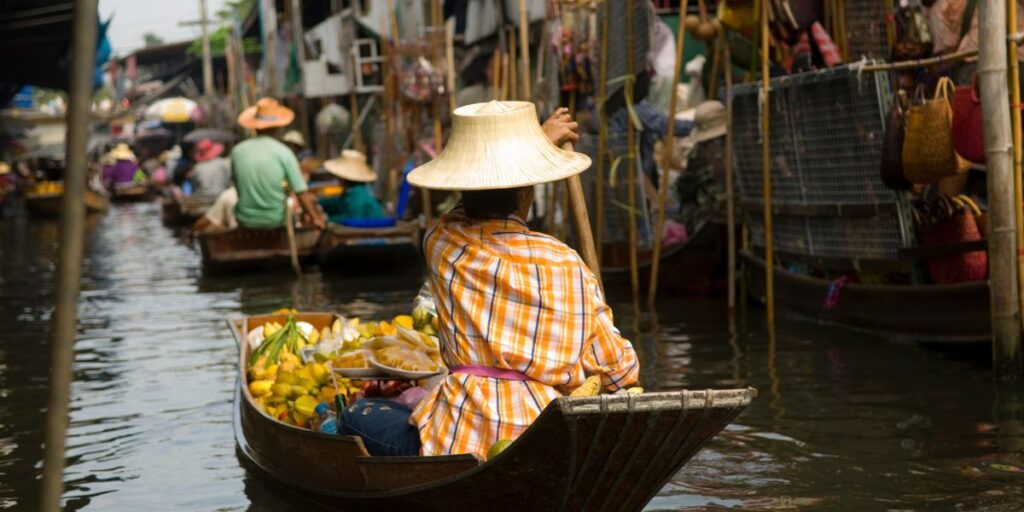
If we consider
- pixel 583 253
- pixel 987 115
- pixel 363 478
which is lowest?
pixel 363 478

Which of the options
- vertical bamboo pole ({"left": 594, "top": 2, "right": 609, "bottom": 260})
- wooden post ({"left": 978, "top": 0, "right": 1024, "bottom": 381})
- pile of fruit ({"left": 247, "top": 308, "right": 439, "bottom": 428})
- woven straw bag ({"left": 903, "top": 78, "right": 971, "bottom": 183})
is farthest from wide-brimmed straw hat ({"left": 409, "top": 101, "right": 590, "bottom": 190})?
vertical bamboo pole ({"left": 594, "top": 2, "right": 609, "bottom": 260})

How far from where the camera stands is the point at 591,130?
11648 mm

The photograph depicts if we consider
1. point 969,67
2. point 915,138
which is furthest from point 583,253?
point 969,67

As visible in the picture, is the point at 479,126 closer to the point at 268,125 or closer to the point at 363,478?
the point at 363,478

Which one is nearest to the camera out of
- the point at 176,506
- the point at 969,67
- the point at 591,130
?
the point at 176,506

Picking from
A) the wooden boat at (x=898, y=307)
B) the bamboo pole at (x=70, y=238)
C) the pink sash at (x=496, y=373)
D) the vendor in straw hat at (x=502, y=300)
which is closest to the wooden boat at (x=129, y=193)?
the wooden boat at (x=898, y=307)

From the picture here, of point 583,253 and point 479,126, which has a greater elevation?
point 479,126

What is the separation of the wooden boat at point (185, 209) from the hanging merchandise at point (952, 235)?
14363 mm

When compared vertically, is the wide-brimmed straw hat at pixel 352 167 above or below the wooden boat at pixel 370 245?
above

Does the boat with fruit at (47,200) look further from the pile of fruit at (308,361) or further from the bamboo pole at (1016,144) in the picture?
the bamboo pole at (1016,144)

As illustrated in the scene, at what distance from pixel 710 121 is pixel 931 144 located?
3495 mm

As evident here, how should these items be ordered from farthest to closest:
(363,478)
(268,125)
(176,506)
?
(268,125) → (176,506) → (363,478)

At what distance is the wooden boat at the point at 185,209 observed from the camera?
835 inches

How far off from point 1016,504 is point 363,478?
2380mm
